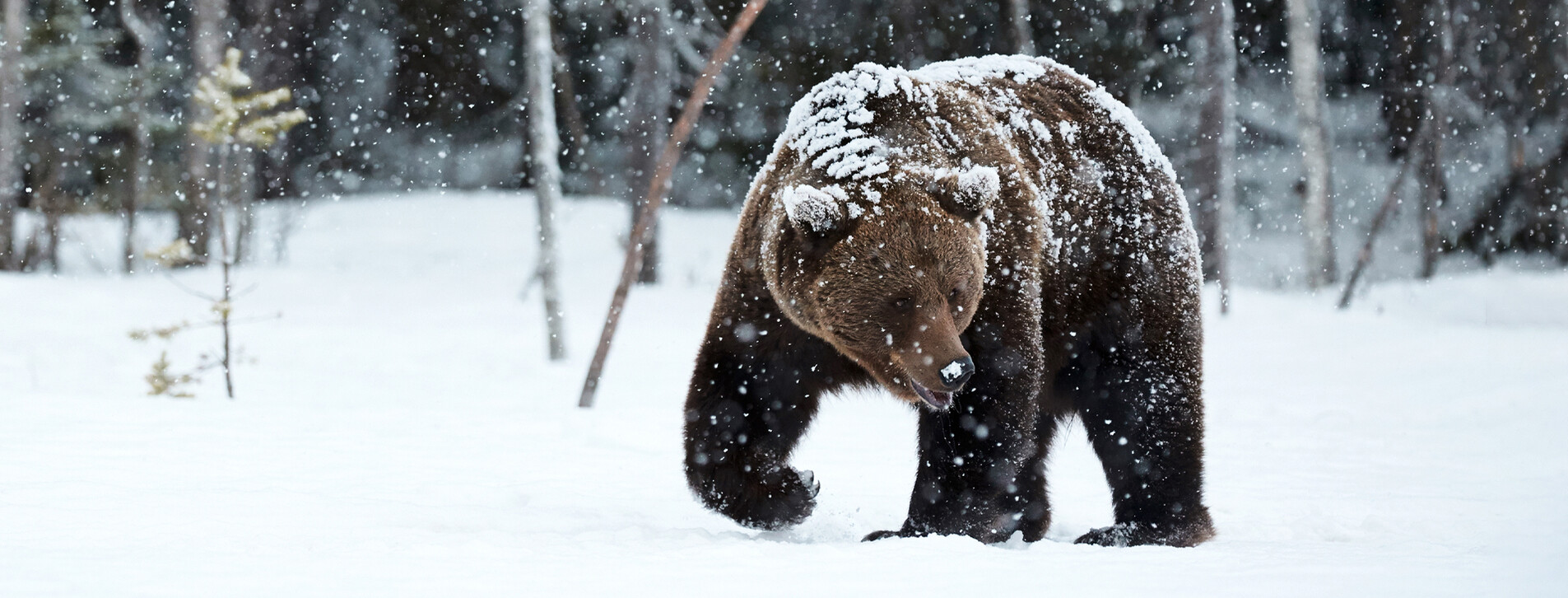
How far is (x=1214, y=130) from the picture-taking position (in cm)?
1283

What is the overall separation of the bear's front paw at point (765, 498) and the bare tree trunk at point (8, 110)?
12.5m

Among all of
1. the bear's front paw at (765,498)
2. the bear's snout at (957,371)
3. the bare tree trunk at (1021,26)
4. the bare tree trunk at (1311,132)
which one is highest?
the bare tree trunk at (1021,26)

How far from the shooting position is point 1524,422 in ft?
24.4

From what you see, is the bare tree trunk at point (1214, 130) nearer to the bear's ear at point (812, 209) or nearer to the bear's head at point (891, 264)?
the bear's head at point (891, 264)

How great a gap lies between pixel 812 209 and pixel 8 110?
13079 millimetres

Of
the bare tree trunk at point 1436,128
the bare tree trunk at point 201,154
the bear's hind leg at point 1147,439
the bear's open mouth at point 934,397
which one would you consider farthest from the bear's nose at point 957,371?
the bare tree trunk at point 1436,128

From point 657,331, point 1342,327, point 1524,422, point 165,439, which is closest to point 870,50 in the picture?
point 657,331

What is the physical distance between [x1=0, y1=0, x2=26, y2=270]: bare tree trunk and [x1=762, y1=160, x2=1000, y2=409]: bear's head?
12.8 metres

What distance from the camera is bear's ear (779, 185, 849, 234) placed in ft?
11.1

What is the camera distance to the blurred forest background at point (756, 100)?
1404 cm

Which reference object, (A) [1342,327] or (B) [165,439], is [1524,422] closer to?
(A) [1342,327]

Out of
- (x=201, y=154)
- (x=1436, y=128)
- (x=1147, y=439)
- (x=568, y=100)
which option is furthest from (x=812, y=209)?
(x=1436, y=128)

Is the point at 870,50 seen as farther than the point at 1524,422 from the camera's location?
Yes

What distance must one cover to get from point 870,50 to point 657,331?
6.32m
